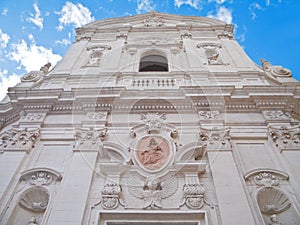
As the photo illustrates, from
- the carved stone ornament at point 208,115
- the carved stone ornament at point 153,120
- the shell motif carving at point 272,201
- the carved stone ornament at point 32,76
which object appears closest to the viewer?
the shell motif carving at point 272,201

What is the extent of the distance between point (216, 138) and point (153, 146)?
205 centimetres

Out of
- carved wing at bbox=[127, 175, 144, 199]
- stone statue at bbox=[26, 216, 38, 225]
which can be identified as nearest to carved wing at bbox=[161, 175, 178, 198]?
carved wing at bbox=[127, 175, 144, 199]

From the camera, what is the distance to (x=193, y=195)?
786cm

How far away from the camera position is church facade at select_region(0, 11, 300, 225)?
7.70 m

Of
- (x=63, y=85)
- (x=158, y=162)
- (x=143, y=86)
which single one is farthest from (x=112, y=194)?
(x=63, y=85)

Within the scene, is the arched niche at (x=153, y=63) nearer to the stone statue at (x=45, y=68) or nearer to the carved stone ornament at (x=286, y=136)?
the stone statue at (x=45, y=68)

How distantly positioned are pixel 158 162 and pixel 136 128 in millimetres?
1732

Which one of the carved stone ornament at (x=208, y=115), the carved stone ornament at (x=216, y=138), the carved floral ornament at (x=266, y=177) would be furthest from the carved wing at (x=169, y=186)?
the carved stone ornament at (x=208, y=115)

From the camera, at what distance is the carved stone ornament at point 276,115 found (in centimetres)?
1024

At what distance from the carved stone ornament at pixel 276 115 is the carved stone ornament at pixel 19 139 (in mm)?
7983

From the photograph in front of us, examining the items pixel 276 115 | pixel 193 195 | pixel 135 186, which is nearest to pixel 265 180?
pixel 193 195

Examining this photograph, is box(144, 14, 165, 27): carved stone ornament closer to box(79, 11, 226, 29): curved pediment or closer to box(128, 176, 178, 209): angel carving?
box(79, 11, 226, 29): curved pediment

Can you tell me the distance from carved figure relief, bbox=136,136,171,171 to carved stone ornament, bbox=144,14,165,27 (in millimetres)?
11689

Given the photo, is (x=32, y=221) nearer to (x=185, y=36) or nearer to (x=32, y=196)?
(x=32, y=196)
